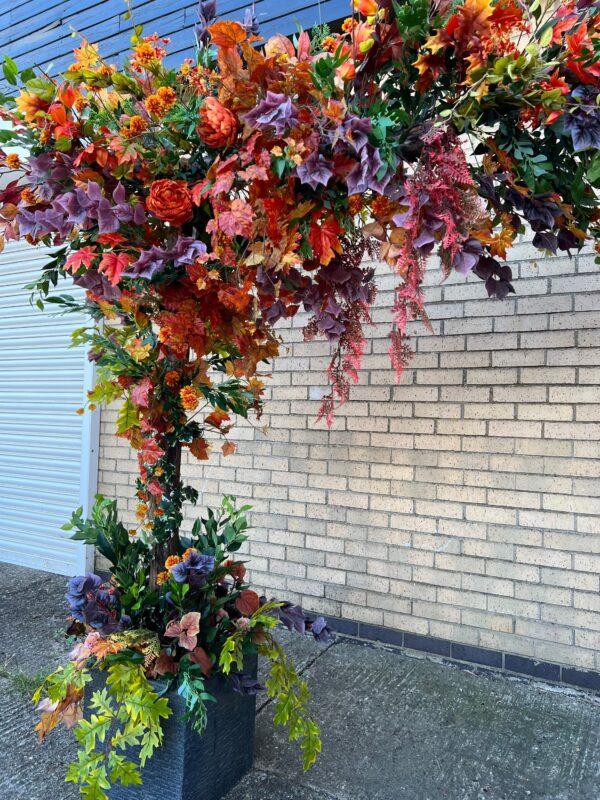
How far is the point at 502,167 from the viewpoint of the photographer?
59.2 inches

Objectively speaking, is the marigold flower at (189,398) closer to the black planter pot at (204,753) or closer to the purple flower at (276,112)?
the purple flower at (276,112)

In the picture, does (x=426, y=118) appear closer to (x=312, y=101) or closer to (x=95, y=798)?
(x=312, y=101)

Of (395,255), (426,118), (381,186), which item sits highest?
(426,118)

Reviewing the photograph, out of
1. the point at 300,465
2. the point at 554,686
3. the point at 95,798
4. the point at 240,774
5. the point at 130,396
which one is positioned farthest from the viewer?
the point at 300,465

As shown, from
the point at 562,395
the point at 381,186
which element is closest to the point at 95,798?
the point at 381,186

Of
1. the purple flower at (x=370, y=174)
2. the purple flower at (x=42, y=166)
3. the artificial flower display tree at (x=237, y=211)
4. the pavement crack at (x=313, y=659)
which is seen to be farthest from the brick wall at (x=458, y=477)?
the purple flower at (x=42, y=166)

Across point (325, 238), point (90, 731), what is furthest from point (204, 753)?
point (325, 238)

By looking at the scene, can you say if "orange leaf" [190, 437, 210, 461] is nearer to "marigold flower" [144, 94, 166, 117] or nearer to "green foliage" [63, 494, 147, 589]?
"green foliage" [63, 494, 147, 589]

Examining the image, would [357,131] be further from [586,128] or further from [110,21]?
[110,21]

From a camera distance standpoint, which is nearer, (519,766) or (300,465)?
(519,766)

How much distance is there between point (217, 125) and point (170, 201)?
0.77ft

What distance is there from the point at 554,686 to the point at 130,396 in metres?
2.58

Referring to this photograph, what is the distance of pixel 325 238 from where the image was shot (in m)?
1.58

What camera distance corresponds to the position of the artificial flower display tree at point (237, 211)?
53.7 inches
